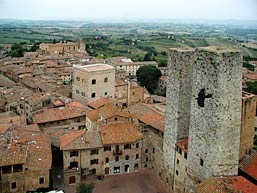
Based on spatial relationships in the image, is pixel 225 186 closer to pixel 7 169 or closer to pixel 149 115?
pixel 7 169

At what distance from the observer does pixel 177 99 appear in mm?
33594

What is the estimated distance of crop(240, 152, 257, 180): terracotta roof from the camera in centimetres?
3054

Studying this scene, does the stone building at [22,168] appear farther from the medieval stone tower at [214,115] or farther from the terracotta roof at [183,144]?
the medieval stone tower at [214,115]

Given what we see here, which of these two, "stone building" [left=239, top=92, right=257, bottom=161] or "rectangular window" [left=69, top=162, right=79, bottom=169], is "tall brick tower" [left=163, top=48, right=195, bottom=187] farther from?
"rectangular window" [left=69, top=162, right=79, bottom=169]

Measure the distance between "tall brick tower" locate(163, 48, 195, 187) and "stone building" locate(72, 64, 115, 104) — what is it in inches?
858

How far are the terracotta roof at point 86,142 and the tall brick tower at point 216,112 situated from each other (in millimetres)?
10163

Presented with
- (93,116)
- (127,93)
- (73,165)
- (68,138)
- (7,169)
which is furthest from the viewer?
(127,93)

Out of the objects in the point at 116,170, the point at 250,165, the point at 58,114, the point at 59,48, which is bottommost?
the point at 116,170

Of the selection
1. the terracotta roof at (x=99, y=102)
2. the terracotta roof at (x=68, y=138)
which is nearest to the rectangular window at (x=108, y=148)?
the terracotta roof at (x=68, y=138)

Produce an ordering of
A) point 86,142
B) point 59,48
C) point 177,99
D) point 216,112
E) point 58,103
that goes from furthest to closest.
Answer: point 59,48
point 58,103
point 86,142
point 177,99
point 216,112

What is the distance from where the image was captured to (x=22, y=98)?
50969 millimetres

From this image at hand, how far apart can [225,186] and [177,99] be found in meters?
9.71

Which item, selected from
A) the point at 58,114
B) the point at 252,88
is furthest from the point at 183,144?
the point at 252,88

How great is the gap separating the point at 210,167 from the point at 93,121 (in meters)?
16.5
